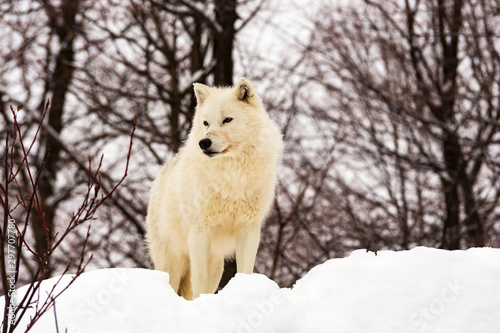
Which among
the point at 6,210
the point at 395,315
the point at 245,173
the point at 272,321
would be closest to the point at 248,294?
the point at 272,321

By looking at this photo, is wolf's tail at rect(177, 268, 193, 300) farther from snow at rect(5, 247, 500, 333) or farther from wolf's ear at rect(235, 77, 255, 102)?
snow at rect(5, 247, 500, 333)

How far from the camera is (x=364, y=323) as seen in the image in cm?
290

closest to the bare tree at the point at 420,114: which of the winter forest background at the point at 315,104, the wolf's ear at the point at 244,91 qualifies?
the winter forest background at the point at 315,104

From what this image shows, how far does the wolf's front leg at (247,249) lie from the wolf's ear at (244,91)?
55.3 inches

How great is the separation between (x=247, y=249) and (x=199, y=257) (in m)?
0.49

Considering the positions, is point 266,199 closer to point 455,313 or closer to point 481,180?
point 455,313

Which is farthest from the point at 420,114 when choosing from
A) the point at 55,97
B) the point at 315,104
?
the point at 55,97

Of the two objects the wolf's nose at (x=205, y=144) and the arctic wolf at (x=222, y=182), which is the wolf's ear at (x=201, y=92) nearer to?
the arctic wolf at (x=222, y=182)

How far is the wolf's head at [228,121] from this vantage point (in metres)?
4.71

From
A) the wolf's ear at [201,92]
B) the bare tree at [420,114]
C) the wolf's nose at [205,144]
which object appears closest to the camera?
the wolf's nose at [205,144]

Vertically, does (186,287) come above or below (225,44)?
below

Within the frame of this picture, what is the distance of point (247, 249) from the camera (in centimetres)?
485

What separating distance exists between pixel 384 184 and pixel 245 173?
8.81 metres

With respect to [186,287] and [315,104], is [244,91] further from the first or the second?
[315,104]
